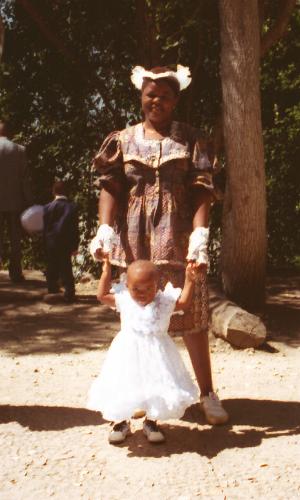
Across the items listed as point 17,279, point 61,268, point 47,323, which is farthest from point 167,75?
point 17,279

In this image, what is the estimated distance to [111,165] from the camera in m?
4.19

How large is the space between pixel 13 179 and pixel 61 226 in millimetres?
1067

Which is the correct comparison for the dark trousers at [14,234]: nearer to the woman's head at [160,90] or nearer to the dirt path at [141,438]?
the dirt path at [141,438]

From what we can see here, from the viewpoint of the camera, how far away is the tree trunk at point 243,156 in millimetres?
7363

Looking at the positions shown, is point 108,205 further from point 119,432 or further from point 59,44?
point 59,44

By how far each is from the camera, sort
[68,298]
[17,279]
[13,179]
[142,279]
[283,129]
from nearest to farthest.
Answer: [142,279] < [68,298] < [13,179] < [17,279] < [283,129]

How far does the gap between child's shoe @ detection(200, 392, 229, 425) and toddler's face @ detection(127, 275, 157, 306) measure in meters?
0.86

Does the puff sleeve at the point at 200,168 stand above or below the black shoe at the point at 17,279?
above

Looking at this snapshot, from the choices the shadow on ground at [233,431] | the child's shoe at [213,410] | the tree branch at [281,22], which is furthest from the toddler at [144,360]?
the tree branch at [281,22]

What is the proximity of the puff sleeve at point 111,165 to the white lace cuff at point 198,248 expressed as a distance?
0.56 m

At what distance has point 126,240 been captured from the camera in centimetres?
420

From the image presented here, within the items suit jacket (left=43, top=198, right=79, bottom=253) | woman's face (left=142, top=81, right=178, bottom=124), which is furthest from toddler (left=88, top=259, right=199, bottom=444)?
suit jacket (left=43, top=198, right=79, bottom=253)

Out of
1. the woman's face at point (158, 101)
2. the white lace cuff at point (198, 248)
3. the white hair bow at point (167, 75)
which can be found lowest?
the white lace cuff at point (198, 248)

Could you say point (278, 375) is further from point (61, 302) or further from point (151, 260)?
point (61, 302)
